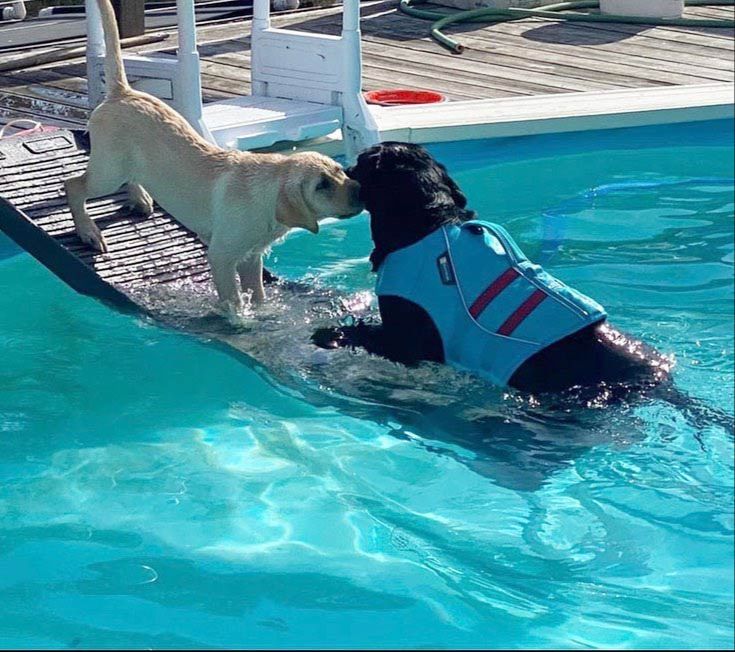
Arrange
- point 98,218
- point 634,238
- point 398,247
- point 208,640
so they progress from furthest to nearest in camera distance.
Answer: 1. point 98,218
2. point 398,247
3. point 208,640
4. point 634,238

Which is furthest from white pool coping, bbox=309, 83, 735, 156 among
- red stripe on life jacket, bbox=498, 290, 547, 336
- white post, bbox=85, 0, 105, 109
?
white post, bbox=85, 0, 105, 109

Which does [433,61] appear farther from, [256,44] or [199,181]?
[199,181]

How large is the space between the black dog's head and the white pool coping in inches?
16.3

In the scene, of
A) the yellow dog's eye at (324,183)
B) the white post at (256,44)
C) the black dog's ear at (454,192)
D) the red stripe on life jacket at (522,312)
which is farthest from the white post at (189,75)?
the red stripe on life jacket at (522,312)

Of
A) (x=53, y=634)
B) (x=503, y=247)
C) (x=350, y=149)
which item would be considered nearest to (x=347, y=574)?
(x=53, y=634)

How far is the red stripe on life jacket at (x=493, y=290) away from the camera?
11.5ft

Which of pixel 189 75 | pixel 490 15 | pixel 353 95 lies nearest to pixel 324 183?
pixel 189 75

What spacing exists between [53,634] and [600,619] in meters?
1.50

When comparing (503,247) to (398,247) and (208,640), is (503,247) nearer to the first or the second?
(398,247)

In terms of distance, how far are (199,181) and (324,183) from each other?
733 mm

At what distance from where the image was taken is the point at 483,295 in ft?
11.8

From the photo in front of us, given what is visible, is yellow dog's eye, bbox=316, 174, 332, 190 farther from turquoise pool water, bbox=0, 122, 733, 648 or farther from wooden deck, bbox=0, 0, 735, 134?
wooden deck, bbox=0, 0, 735, 134

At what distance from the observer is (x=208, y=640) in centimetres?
288

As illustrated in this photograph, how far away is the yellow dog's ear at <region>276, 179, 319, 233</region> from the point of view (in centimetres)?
418
